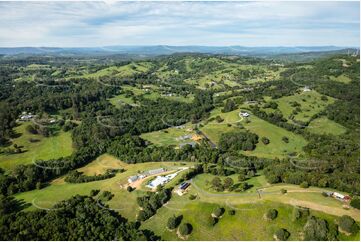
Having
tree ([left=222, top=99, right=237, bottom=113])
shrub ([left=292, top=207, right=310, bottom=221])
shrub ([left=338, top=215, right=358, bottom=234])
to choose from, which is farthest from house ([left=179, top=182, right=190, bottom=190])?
tree ([left=222, top=99, right=237, bottom=113])

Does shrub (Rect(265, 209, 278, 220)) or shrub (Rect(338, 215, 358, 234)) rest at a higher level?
shrub (Rect(338, 215, 358, 234))

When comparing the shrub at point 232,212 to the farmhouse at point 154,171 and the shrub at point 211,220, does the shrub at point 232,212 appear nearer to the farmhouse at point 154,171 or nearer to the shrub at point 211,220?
the shrub at point 211,220

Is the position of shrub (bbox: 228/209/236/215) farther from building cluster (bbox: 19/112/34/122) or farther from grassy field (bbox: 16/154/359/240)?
building cluster (bbox: 19/112/34/122)

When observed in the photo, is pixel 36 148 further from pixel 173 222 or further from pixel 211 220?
pixel 211 220

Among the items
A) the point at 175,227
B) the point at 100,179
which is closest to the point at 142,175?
the point at 100,179

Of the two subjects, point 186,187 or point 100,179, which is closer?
point 186,187

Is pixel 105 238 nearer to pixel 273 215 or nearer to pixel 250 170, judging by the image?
pixel 273 215
